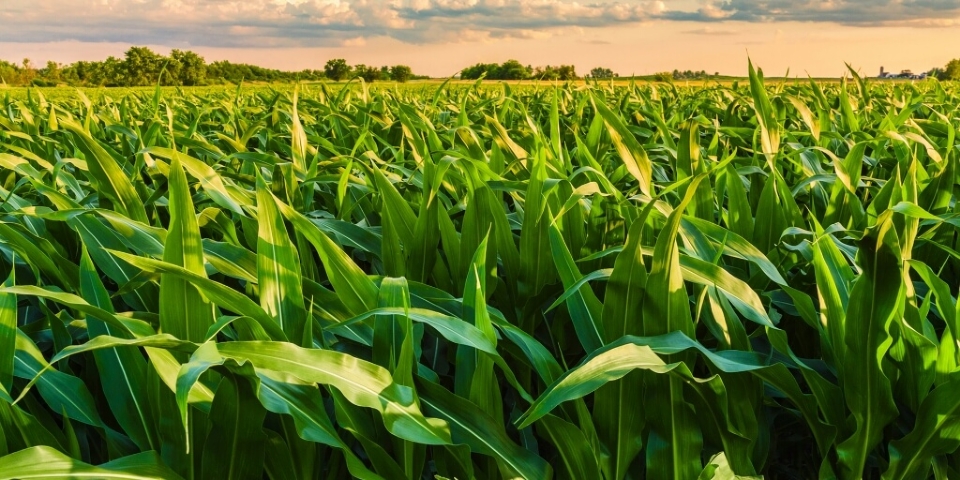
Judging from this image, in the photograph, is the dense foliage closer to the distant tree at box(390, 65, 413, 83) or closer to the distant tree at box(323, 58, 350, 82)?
the distant tree at box(323, 58, 350, 82)

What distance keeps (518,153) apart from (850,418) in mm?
1129

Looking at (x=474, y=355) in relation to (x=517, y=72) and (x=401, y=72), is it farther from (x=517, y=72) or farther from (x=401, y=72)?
(x=401, y=72)

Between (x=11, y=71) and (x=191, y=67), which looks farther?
(x=11, y=71)

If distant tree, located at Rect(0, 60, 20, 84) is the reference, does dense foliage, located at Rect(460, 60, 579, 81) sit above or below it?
above

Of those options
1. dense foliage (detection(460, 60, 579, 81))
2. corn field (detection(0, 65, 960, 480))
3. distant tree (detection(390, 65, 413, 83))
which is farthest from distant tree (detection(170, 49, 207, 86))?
corn field (detection(0, 65, 960, 480))

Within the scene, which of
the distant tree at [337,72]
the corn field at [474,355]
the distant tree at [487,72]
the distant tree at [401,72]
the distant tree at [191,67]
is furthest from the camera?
the distant tree at [191,67]

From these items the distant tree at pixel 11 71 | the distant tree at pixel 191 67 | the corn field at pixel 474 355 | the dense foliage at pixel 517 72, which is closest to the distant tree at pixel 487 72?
the dense foliage at pixel 517 72

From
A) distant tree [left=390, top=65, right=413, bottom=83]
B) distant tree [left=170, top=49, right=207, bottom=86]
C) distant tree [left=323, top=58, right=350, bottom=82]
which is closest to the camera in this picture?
distant tree [left=323, top=58, right=350, bottom=82]

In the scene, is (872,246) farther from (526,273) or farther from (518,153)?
(518,153)

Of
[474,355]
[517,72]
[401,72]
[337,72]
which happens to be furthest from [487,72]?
[401,72]

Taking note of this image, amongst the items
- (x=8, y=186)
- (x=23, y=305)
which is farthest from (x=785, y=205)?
(x=8, y=186)

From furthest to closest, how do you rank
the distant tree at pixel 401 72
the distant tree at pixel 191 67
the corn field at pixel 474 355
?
the distant tree at pixel 191 67, the distant tree at pixel 401 72, the corn field at pixel 474 355

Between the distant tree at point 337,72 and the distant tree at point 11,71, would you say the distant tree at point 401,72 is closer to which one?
the distant tree at point 337,72

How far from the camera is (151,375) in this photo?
0.79 metres
